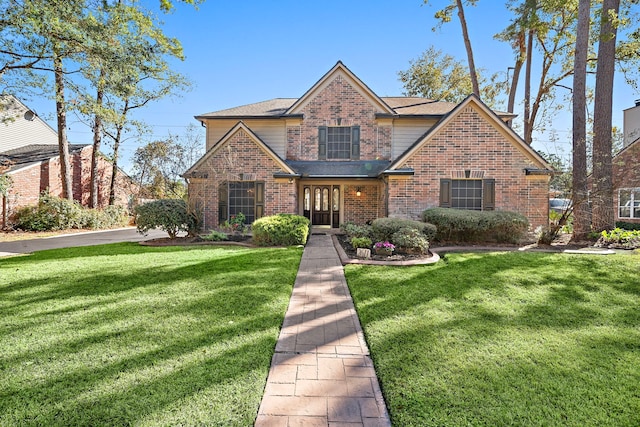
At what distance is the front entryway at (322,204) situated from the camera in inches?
639

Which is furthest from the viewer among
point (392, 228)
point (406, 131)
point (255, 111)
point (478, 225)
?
point (255, 111)

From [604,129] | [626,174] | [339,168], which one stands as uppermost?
[604,129]

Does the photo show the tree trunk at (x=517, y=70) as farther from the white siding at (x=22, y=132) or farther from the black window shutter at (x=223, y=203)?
the white siding at (x=22, y=132)

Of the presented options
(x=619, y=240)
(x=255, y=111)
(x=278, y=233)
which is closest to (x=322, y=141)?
(x=255, y=111)

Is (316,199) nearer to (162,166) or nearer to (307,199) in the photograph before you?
(307,199)

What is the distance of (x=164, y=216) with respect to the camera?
11766 mm

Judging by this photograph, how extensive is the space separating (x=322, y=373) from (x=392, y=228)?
7081mm

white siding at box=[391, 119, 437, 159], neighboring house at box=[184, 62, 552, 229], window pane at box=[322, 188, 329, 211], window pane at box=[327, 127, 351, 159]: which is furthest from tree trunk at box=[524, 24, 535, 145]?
window pane at box=[322, 188, 329, 211]

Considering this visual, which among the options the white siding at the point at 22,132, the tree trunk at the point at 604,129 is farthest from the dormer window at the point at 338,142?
the white siding at the point at 22,132

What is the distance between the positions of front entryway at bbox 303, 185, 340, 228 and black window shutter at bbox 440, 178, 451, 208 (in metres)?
5.42

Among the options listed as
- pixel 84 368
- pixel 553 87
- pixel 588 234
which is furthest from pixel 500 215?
pixel 553 87

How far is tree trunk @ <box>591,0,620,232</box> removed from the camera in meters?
11.0

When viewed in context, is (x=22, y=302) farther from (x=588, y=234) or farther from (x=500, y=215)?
(x=588, y=234)

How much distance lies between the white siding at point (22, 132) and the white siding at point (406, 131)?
26.4 metres
